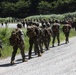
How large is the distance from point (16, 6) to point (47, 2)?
Answer: 949 cm

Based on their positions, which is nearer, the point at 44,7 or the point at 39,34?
the point at 39,34

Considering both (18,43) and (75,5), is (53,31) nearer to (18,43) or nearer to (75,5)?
(18,43)

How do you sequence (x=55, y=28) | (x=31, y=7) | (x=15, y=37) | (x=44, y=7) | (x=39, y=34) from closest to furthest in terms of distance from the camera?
(x=15, y=37), (x=39, y=34), (x=55, y=28), (x=44, y=7), (x=31, y=7)

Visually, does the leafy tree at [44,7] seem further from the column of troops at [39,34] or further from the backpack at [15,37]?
the backpack at [15,37]

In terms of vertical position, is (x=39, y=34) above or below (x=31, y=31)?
below

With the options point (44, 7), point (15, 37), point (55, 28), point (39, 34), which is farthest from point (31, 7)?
point (15, 37)

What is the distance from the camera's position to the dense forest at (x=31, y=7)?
327 feet

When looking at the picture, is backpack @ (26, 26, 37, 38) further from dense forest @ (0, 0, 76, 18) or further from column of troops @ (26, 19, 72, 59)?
dense forest @ (0, 0, 76, 18)

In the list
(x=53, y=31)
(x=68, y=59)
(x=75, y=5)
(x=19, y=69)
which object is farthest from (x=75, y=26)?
(x=75, y=5)

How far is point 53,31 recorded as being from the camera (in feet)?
92.4

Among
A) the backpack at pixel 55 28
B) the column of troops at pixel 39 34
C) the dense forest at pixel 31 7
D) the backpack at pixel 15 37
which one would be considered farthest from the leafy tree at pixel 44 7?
the backpack at pixel 15 37

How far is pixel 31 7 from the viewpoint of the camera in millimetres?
107938

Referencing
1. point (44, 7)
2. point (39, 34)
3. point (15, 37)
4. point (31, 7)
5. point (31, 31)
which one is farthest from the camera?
point (31, 7)

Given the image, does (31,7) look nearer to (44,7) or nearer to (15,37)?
(44,7)
